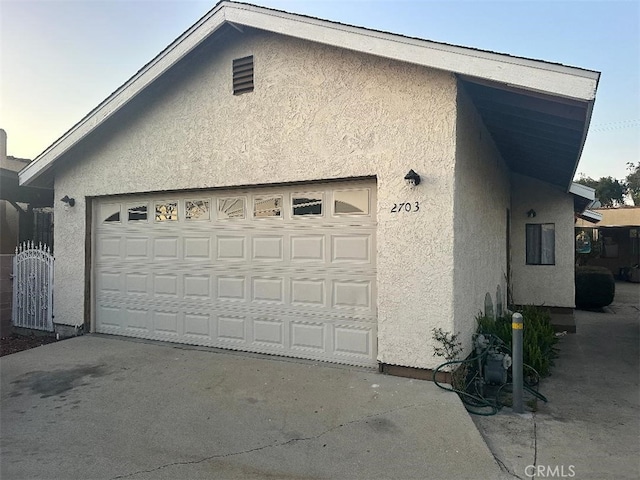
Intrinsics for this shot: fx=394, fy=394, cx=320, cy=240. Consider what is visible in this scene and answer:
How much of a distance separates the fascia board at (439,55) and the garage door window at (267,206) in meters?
2.24

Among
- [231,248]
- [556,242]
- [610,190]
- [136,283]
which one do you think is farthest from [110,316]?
[610,190]

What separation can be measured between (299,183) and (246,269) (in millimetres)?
1603

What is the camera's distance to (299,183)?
567 centimetres

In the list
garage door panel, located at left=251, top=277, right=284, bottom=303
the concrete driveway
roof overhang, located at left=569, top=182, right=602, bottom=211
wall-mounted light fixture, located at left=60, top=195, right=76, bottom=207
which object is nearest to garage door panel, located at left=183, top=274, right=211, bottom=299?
garage door panel, located at left=251, top=277, right=284, bottom=303

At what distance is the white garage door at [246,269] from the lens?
17.8 feet

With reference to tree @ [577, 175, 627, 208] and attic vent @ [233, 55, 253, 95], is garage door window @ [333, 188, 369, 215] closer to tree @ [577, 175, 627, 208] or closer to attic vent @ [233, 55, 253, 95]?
attic vent @ [233, 55, 253, 95]

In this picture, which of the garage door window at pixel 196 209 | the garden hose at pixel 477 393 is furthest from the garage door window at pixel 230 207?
the garden hose at pixel 477 393

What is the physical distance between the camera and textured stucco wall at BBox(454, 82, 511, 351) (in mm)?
4977

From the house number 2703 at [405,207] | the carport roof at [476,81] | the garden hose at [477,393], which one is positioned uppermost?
the carport roof at [476,81]

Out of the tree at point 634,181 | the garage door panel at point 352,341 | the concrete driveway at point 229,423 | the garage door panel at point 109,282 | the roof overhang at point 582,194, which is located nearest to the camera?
the concrete driveway at point 229,423

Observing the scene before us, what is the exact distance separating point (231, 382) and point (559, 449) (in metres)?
3.52

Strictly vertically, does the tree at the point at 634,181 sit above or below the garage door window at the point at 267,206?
above

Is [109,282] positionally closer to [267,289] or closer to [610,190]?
[267,289]

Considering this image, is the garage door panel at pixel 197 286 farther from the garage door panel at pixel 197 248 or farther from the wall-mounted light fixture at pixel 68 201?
the wall-mounted light fixture at pixel 68 201
